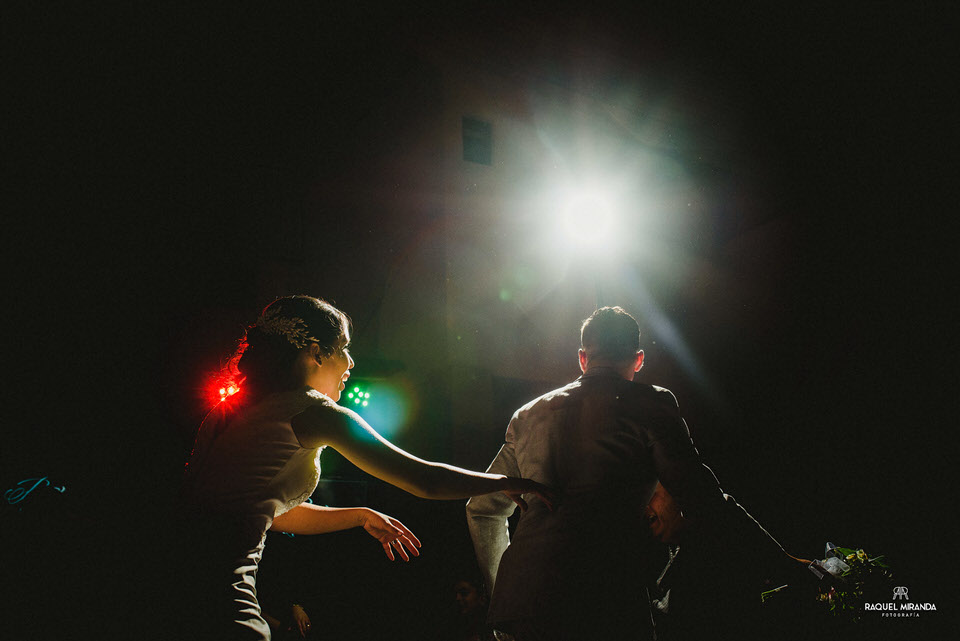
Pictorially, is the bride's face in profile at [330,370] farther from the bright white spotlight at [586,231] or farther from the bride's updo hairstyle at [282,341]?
the bright white spotlight at [586,231]

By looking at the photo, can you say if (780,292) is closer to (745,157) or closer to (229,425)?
(745,157)

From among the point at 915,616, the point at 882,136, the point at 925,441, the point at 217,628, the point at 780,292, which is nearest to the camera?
the point at 217,628

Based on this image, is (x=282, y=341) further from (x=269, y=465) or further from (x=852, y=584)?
(x=852, y=584)

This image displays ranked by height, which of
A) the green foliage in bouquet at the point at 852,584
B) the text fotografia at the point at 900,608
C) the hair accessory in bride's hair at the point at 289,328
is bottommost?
the text fotografia at the point at 900,608

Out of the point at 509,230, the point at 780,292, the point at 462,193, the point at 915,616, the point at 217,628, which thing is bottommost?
A: the point at 915,616

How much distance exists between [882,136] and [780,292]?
2538 millimetres

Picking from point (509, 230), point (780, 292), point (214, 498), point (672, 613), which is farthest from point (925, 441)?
point (214, 498)

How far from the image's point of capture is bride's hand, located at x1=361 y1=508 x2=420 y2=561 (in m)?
2.25

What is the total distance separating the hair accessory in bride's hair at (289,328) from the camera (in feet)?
6.86

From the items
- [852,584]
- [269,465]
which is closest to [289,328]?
[269,465]

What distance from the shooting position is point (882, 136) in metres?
6.65

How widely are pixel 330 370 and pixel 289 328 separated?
0.97 feet

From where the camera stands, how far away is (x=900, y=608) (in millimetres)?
2812

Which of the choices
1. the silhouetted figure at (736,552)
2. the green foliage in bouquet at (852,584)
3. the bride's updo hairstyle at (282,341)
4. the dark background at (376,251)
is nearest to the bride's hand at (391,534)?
the bride's updo hairstyle at (282,341)
